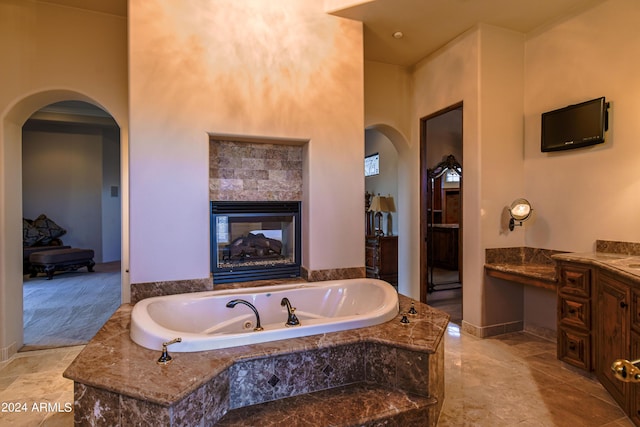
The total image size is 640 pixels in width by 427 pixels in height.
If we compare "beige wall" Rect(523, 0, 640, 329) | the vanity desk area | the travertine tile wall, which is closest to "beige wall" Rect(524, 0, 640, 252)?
"beige wall" Rect(523, 0, 640, 329)

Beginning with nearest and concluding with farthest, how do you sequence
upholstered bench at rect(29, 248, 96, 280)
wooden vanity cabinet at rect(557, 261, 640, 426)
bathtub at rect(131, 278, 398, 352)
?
bathtub at rect(131, 278, 398, 352)
wooden vanity cabinet at rect(557, 261, 640, 426)
upholstered bench at rect(29, 248, 96, 280)

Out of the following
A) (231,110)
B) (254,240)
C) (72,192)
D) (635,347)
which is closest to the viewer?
(635,347)

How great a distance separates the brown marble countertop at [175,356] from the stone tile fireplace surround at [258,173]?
1078 millimetres

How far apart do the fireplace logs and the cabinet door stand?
2670mm

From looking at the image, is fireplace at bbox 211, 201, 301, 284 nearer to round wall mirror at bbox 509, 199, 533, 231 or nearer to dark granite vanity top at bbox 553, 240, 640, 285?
round wall mirror at bbox 509, 199, 533, 231

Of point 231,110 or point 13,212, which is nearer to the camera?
point 231,110

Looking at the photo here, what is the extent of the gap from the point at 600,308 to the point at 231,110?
3206mm

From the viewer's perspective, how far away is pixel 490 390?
7.91ft

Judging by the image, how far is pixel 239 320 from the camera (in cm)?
268

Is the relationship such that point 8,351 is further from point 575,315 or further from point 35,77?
point 575,315

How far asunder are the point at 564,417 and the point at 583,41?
10.2ft

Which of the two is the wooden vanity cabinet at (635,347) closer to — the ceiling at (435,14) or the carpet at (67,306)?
the ceiling at (435,14)

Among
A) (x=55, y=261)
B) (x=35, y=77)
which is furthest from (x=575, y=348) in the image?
(x=55, y=261)

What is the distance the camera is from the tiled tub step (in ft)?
5.34
